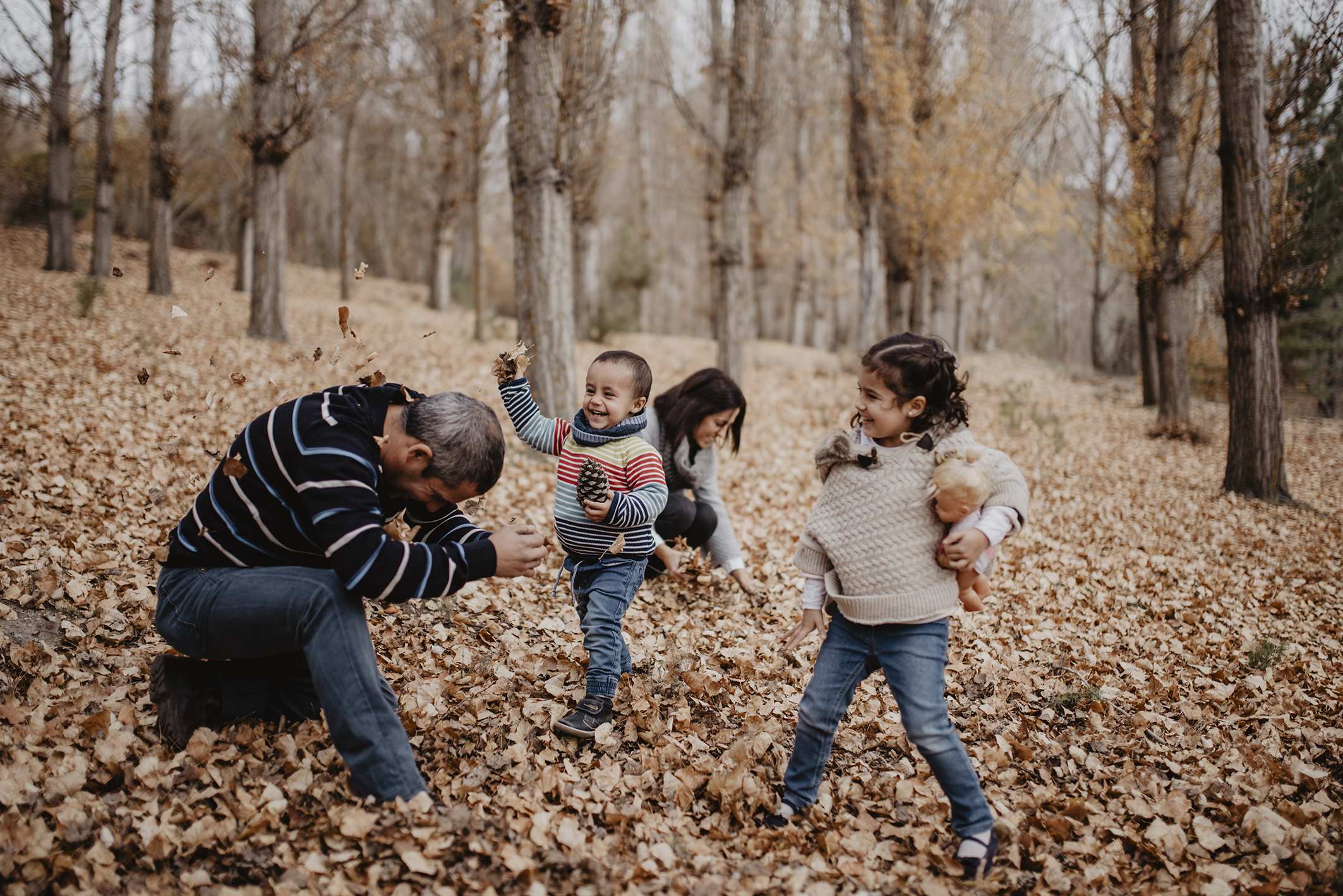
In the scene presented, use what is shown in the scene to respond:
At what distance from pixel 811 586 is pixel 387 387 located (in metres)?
1.56

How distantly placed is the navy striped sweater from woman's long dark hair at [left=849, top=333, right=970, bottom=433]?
4.51ft

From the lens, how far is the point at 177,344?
914 cm

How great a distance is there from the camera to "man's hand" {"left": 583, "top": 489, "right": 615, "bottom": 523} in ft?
8.45

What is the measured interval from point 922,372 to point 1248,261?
256 inches

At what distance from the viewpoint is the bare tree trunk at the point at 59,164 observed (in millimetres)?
11984

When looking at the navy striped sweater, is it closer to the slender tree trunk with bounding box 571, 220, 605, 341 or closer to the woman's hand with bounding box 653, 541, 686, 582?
the woman's hand with bounding box 653, 541, 686, 582

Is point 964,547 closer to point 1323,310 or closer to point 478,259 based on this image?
point 478,259

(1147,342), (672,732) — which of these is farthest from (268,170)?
(1147,342)

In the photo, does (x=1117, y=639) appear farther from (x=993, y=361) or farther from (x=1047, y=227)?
(x=1047, y=227)

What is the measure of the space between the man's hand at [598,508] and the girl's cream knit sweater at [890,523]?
702 millimetres

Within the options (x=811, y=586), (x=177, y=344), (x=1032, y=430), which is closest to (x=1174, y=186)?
(x=1032, y=430)

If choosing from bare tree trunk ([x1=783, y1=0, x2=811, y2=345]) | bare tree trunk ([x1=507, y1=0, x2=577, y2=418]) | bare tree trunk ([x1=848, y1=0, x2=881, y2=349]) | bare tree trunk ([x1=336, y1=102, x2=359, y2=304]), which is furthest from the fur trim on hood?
bare tree trunk ([x1=783, y1=0, x2=811, y2=345])

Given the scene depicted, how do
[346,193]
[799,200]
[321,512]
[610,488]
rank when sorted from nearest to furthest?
[321,512]
[610,488]
[346,193]
[799,200]

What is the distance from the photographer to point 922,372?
2.28 metres
